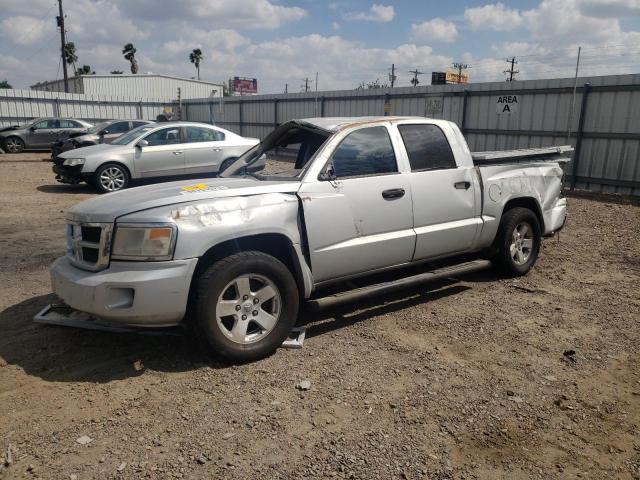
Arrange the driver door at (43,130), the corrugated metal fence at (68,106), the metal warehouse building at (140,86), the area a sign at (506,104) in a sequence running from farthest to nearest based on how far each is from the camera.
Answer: the metal warehouse building at (140,86)
the corrugated metal fence at (68,106)
the driver door at (43,130)
the area a sign at (506,104)

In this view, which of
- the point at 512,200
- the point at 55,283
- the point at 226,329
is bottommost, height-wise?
the point at 226,329

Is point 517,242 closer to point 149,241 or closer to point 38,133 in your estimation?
point 149,241

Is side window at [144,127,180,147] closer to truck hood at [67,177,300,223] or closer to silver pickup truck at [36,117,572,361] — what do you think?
silver pickup truck at [36,117,572,361]

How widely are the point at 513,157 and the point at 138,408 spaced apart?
15.3ft

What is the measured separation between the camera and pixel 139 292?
354cm

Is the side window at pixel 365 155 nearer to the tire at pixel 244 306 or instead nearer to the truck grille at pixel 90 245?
the tire at pixel 244 306

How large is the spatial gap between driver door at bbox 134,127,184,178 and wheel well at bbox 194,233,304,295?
8.66 m

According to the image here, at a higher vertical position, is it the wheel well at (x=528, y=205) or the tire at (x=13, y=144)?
the wheel well at (x=528, y=205)

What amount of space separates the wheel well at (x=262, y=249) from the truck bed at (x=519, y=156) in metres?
2.52

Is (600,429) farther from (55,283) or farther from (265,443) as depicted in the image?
(55,283)

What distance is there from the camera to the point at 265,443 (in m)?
3.02

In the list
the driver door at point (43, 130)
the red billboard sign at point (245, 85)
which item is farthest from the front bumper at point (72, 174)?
the red billboard sign at point (245, 85)

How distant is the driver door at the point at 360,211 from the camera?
425 centimetres

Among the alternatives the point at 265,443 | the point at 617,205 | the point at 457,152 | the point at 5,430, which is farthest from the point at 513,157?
the point at 617,205
